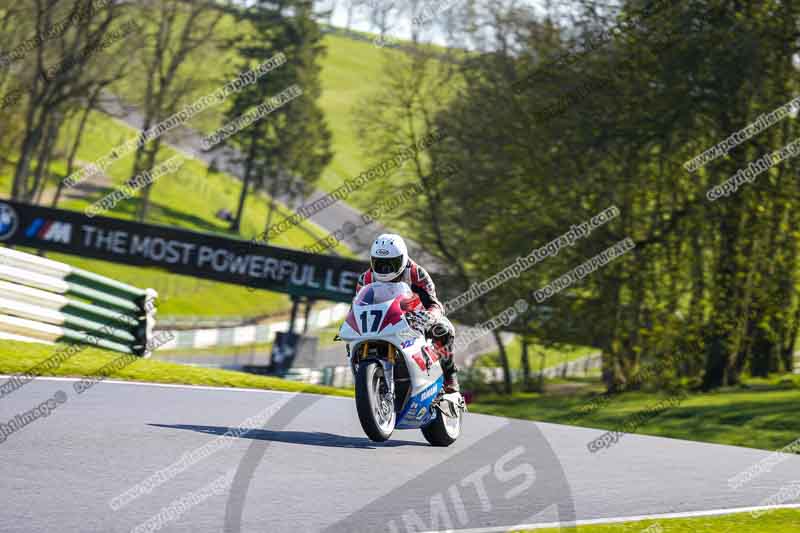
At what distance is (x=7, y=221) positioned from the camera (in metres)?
30.1

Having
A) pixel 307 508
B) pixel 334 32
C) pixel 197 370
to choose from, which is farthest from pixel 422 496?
pixel 334 32

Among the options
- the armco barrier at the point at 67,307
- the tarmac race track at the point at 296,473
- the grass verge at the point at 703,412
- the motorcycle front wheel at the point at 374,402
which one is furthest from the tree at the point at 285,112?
A: the motorcycle front wheel at the point at 374,402

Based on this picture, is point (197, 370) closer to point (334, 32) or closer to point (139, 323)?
point (139, 323)

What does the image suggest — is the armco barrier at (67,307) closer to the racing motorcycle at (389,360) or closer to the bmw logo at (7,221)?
the racing motorcycle at (389,360)

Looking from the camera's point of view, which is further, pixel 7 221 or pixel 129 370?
pixel 7 221

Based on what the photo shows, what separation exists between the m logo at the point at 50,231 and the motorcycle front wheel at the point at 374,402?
Answer: 76.5 ft

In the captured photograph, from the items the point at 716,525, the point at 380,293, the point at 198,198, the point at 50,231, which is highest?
the point at 198,198

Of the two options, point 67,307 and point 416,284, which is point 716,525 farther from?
point 67,307

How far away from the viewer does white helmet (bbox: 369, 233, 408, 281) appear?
909cm

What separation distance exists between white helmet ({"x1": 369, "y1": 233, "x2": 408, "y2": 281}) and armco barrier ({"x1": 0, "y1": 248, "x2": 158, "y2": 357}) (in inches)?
251

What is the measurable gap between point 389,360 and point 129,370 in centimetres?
563

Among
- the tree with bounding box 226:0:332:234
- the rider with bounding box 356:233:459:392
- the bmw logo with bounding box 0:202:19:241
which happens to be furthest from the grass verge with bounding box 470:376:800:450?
the tree with bounding box 226:0:332:234

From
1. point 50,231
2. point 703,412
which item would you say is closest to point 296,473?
point 703,412

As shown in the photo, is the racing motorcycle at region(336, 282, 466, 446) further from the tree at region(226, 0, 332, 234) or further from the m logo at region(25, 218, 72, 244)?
the tree at region(226, 0, 332, 234)
